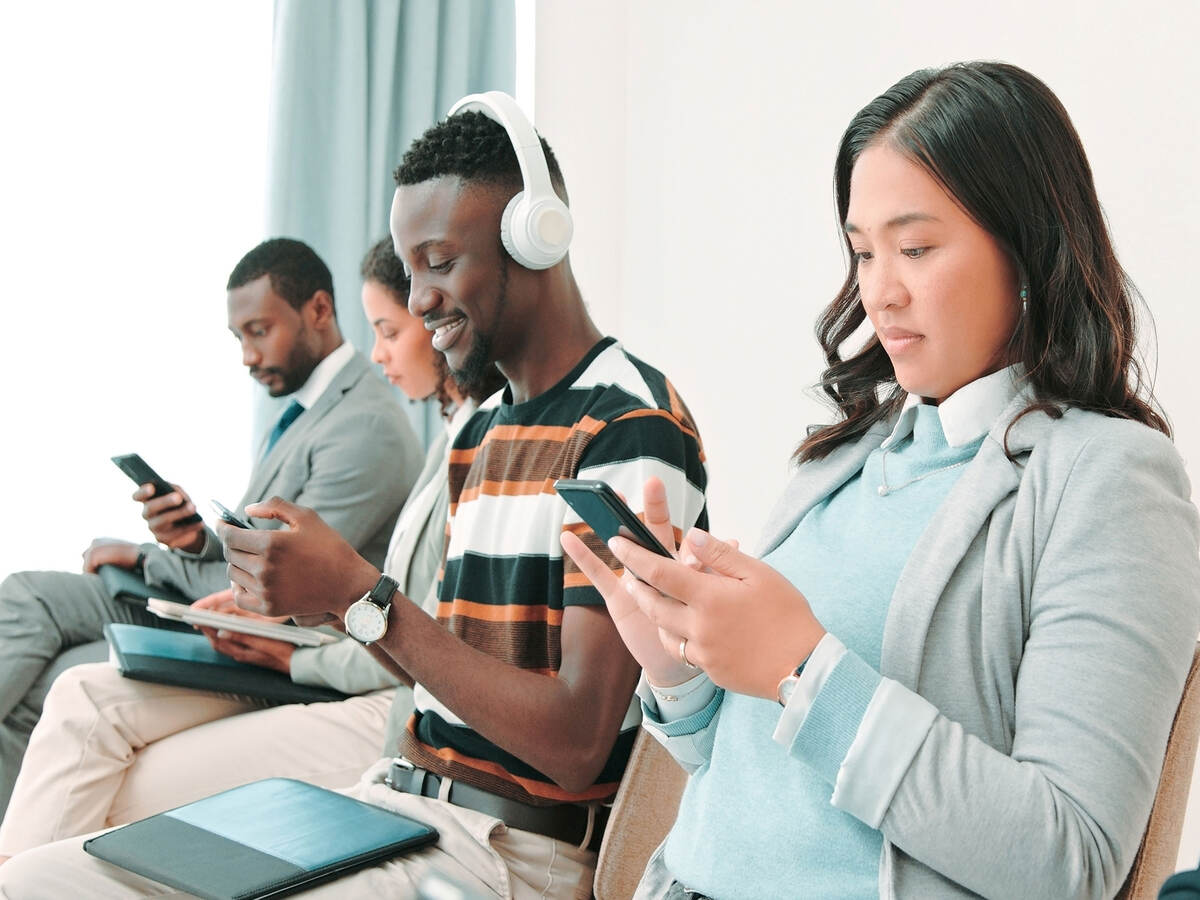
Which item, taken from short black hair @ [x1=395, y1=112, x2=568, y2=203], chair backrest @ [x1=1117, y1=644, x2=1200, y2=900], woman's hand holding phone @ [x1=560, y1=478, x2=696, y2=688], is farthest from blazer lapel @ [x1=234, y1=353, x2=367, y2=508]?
chair backrest @ [x1=1117, y1=644, x2=1200, y2=900]

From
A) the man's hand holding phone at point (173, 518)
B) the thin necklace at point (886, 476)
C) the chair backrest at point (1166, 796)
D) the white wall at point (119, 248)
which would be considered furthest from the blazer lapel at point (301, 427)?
the chair backrest at point (1166, 796)

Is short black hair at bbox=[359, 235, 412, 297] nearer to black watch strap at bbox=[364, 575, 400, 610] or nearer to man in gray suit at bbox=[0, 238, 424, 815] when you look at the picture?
man in gray suit at bbox=[0, 238, 424, 815]

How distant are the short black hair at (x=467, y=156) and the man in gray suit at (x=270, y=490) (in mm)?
801

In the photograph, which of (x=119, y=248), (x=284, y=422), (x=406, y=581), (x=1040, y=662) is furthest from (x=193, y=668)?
(x=119, y=248)

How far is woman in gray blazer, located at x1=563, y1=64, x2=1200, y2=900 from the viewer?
774 mm

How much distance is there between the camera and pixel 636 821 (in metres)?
1.21

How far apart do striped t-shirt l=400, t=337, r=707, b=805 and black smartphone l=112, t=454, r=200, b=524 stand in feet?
2.70

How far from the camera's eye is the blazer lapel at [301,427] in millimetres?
2357

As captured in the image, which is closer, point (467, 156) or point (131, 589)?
point (467, 156)

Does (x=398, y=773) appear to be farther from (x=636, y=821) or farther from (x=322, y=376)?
(x=322, y=376)

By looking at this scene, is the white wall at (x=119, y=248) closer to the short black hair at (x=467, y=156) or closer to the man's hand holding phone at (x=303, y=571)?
the short black hair at (x=467, y=156)

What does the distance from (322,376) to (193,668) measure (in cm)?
82

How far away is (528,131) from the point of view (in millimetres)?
1492

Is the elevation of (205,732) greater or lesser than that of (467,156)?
lesser
